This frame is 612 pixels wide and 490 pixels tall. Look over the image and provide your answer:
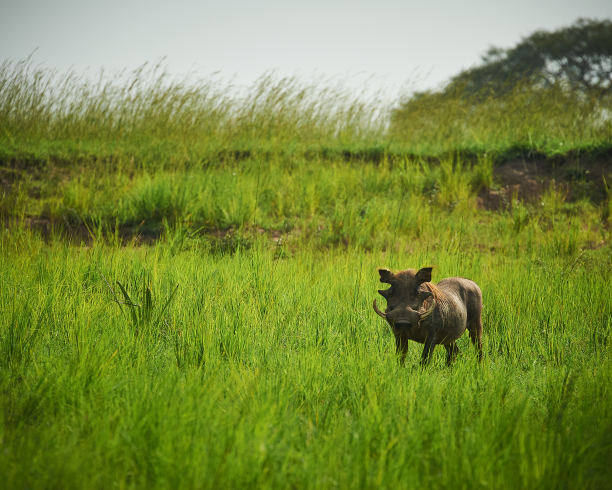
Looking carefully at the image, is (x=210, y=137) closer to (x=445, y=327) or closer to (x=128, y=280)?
(x=128, y=280)

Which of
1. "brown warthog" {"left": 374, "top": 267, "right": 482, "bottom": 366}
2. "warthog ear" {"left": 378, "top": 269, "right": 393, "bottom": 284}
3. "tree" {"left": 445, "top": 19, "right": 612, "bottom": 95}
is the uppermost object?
"tree" {"left": 445, "top": 19, "right": 612, "bottom": 95}

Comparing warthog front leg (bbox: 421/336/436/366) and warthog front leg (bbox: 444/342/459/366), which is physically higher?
warthog front leg (bbox: 421/336/436/366)

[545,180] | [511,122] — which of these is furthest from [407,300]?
[511,122]

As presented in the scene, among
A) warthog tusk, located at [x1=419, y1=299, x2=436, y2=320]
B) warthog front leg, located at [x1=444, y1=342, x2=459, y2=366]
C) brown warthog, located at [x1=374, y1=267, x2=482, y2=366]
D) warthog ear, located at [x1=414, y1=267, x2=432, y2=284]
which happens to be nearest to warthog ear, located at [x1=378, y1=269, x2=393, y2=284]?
brown warthog, located at [x1=374, y1=267, x2=482, y2=366]

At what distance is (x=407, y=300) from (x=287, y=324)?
1100mm

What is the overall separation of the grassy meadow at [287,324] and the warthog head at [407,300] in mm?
292

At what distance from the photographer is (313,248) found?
18.1 feet

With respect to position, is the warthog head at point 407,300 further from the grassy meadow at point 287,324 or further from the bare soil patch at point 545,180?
the bare soil patch at point 545,180

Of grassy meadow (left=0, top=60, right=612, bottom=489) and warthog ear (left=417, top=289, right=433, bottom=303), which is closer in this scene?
grassy meadow (left=0, top=60, right=612, bottom=489)

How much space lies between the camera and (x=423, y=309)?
2279 mm

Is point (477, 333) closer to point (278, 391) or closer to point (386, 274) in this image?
point (386, 274)

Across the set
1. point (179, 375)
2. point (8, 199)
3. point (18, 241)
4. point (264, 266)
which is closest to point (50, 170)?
point (8, 199)

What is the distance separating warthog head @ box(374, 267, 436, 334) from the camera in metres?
2.19

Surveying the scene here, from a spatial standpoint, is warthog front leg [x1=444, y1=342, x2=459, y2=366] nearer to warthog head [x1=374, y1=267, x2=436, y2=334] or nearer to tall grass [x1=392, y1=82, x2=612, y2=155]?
warthog head [x1=374, y1=267, x2=436, y2=334]
